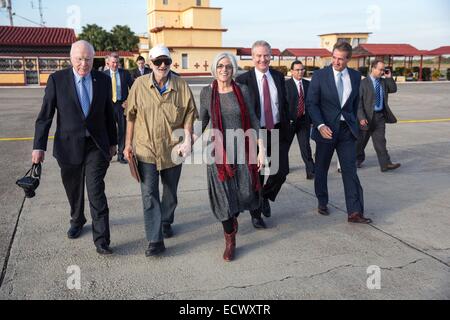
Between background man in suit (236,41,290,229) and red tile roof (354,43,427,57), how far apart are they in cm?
3487

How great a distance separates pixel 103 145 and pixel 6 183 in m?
3.11

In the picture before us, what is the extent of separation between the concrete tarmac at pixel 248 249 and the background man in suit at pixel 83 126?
0.48 metres

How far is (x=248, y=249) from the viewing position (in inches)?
159

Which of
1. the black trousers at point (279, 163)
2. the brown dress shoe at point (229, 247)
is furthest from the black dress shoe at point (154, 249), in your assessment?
the black trousers at point (279, 163)

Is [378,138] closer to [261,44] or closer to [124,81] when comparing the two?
[261,44]

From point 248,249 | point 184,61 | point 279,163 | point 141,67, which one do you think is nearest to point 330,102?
point 279,163

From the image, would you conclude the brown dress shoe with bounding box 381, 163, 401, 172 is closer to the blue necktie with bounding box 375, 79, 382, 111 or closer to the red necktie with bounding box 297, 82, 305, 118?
the blue necktie with bounding box 375, 79, 382, 111

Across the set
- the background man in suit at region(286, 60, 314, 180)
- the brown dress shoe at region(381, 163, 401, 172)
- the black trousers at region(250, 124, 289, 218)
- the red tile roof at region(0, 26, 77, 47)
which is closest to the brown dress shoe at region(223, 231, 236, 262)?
the black trousers at region(250, 124, 289, 218)

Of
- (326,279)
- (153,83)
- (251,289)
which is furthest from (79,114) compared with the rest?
(326,279)

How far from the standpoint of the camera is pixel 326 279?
3406 millimetres

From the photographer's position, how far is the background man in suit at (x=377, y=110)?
7.07 meters

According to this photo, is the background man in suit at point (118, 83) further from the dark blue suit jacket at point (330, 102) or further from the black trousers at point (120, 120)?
the dark blue suit jacket at point (330, 102)

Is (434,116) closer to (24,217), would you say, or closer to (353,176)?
(353,176)

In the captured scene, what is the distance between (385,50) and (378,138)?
1335 inches
